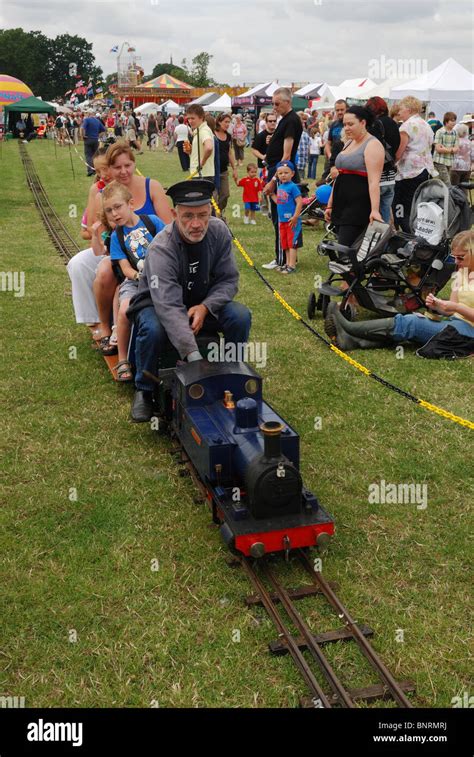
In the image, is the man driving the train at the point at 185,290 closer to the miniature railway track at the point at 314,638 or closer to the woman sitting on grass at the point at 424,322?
the miniature railway track at the point at 314,638

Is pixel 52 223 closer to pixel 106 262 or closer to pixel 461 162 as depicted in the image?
pixel 461 162

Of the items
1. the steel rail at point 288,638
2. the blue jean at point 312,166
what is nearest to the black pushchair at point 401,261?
the steel rail at point 288,638

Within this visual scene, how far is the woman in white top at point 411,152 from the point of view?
9531 mm

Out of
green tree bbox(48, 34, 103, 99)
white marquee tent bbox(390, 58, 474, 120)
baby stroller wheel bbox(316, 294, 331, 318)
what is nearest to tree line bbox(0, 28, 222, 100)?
green tree bbox(48, 34, 103, 99)

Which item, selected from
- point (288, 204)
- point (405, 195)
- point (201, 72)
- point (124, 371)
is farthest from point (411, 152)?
point (201, 72)

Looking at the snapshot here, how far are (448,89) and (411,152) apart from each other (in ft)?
48.5

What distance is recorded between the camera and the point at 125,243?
5906 millimetres

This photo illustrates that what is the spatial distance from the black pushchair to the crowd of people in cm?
35

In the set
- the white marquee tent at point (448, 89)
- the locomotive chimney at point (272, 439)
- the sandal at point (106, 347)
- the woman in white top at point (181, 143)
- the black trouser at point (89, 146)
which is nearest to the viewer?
the locomotive chimney at point (272, 439)

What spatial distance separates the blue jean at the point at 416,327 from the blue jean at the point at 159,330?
2.29 m

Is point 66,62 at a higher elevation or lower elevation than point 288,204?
higher

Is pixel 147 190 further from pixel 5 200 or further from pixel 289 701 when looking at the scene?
pixel 5 200

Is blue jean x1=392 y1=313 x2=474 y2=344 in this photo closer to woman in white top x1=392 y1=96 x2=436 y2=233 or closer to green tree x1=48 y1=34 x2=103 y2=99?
woman in white top x1=392 y1=96 x2=436 y2=233

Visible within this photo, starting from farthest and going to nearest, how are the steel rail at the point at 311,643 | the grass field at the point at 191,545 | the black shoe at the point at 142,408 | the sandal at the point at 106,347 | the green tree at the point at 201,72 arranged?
1. the green tree at the point at 201,72
2. the sandal at the point at 106,347
3. the black shoe at the point at 142,408
4. the grass field at the point at 191,545
5. the steel rail at the point at 311,643
